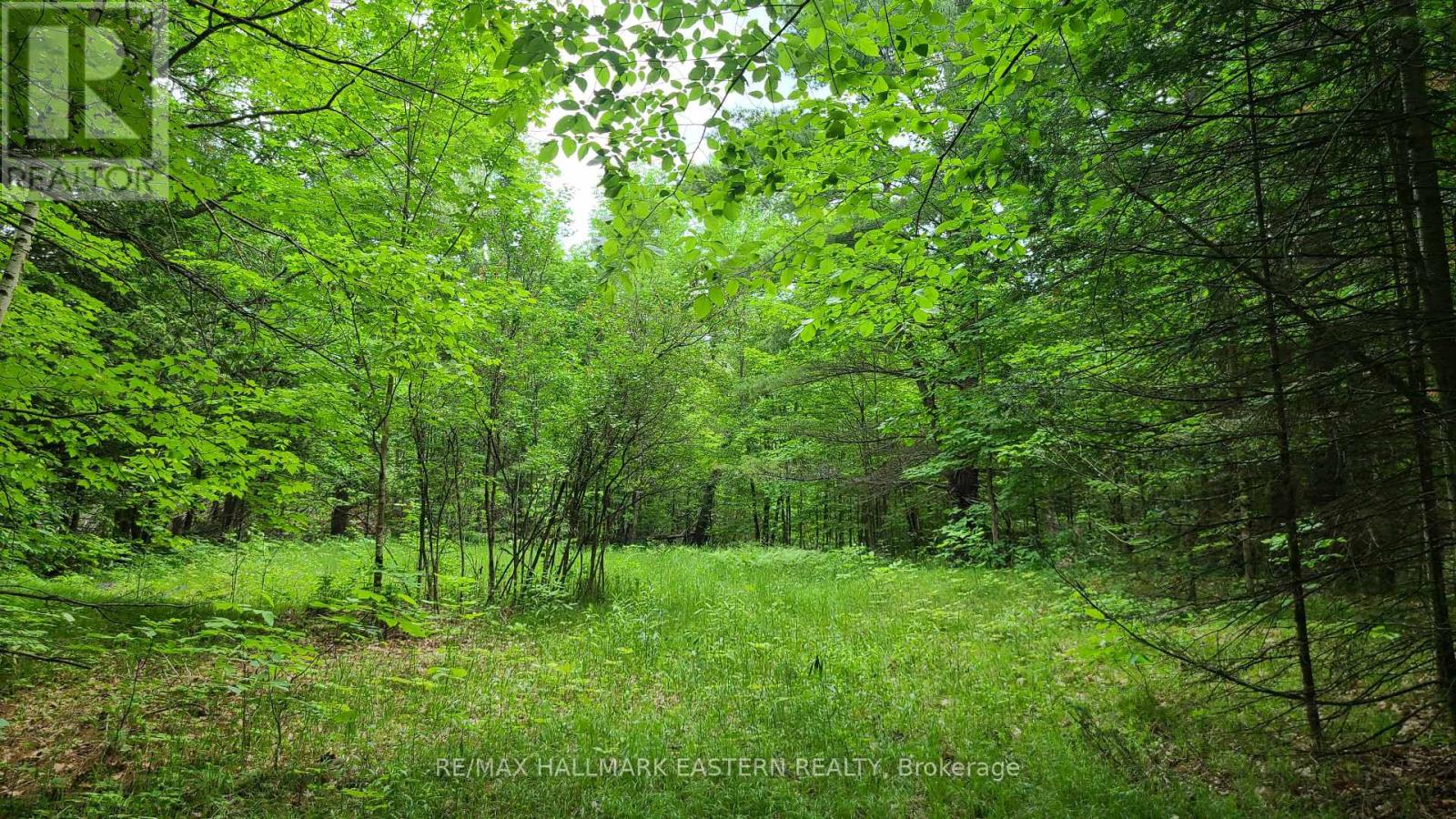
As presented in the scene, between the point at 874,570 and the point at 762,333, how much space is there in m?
8.49

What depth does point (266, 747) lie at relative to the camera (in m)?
4.23

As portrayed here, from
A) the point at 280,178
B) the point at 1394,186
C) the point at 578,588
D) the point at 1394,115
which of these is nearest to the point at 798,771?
the point at 1394,186

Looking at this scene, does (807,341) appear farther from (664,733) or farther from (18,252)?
(18,252)

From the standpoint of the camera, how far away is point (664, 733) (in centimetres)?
480

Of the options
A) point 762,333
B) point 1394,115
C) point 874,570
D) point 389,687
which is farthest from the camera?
point 762,333

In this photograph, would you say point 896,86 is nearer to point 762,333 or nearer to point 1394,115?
point 1394,115
